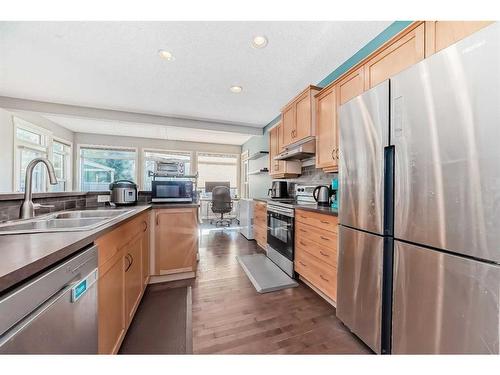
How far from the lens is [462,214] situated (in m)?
0.85

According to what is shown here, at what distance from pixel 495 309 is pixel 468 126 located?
75cm

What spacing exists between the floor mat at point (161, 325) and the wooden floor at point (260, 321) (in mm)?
80

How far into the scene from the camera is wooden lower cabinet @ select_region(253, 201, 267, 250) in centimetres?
327

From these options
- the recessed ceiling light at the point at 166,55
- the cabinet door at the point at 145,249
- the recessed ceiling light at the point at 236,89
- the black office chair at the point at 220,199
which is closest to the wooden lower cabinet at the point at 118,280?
the cabinet door at the point at 145,249

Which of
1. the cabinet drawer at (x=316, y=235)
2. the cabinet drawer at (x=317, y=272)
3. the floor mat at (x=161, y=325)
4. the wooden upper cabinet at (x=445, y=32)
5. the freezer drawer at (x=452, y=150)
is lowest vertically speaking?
the floor mat at (x=161, y=325)

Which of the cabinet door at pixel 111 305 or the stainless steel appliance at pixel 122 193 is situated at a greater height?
the stainless steel appliance at pixel 122 193

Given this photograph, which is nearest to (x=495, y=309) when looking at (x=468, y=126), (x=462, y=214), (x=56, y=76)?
(x=462, y=214)

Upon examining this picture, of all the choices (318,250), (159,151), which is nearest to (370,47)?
(318,250)

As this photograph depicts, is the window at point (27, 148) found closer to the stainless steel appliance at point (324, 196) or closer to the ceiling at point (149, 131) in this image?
the ceiling at point (149, 131)

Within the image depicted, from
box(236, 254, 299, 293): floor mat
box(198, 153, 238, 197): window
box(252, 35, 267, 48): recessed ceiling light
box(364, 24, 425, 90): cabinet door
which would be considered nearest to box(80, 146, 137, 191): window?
box(198, 153, 238, 197): window

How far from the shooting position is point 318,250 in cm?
192

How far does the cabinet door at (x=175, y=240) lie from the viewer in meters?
2.19

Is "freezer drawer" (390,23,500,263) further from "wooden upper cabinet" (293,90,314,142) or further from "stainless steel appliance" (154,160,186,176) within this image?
"stainless steel appliance" (154,160,186,176)
